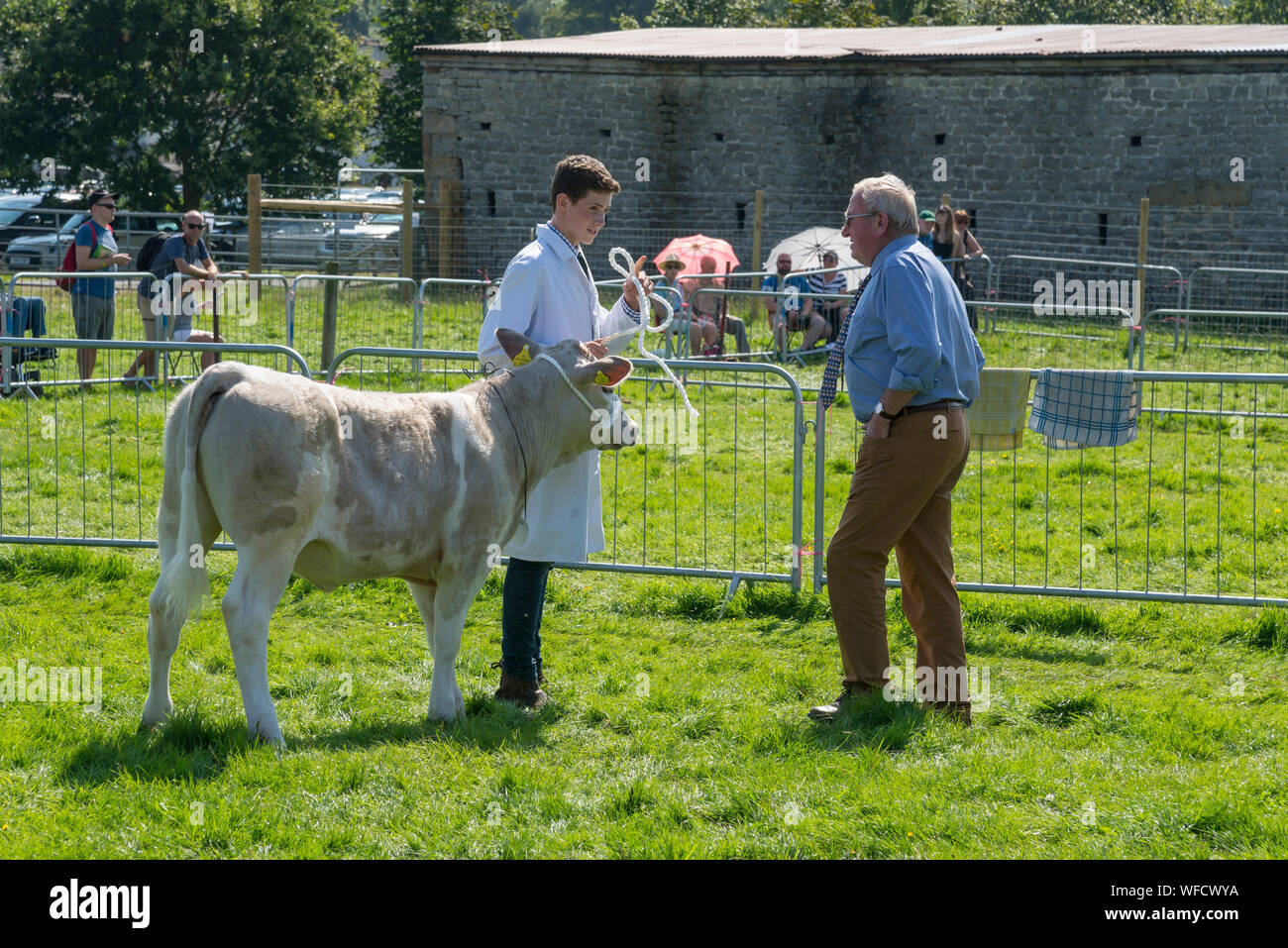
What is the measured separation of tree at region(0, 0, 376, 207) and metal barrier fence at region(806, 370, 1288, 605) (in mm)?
26199

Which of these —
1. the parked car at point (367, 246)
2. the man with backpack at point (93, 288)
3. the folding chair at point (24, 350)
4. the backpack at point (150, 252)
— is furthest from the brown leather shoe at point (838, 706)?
the parked car at point (367, 246)

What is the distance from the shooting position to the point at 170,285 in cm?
1445

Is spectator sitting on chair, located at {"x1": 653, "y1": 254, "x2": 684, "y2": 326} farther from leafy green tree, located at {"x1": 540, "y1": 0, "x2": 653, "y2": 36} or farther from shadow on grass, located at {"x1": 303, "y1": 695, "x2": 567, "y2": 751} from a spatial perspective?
leafy green tree, located at {"x1": 540, "y1": 0, "x2": 653, "y2": 36}

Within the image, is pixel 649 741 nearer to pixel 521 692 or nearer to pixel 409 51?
pixel 521 692

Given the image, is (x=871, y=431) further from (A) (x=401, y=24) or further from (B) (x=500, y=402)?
(A) (x=401, y=24)

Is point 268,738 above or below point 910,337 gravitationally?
below

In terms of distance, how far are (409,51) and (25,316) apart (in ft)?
105

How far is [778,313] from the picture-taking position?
17.2 metres

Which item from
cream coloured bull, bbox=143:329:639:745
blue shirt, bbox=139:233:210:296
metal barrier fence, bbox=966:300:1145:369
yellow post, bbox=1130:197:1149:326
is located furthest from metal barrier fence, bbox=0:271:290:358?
yellow post, bbox=1130:197:1149:326

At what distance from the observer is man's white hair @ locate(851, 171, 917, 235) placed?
223 inches

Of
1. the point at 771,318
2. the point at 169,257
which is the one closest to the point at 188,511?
the point at 169,257

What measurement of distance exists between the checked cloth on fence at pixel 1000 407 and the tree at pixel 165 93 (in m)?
29.0

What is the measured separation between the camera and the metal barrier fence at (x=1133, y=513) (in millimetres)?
7777
